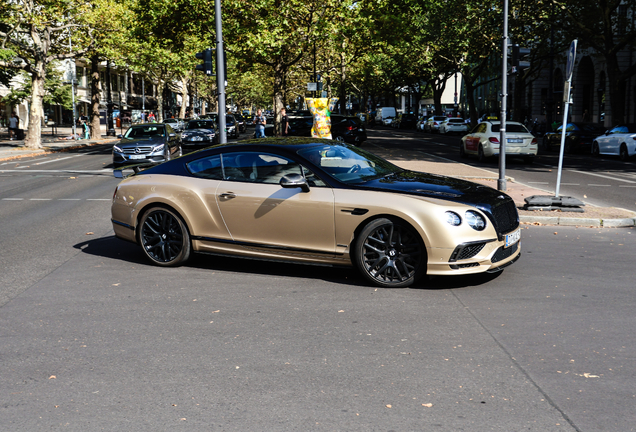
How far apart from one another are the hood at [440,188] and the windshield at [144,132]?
54.8ft

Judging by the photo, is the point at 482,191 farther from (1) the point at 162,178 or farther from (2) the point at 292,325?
(1) the point at 162,178

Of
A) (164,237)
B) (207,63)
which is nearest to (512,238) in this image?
(164,237)

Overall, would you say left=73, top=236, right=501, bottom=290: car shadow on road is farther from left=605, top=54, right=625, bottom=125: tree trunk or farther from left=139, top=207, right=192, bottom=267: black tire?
left=605, top=54, right=625, bottom=125: tree trunk

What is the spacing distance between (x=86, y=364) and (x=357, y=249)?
2.87m

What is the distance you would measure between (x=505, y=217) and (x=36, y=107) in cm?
3272

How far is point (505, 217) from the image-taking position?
21.8 feet

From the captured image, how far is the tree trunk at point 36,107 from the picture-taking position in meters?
33.8

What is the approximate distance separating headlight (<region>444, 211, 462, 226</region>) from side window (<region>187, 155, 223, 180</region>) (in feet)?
8.31

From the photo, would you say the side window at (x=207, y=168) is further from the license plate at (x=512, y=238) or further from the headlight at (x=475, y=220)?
the license plate at (x=512, y=238)

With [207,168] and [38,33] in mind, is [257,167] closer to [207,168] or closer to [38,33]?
[207,168]

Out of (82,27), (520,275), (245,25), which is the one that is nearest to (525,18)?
(245,25)

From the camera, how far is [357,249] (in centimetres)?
651

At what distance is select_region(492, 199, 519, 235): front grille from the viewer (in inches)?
254

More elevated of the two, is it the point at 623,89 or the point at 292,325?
the point at 623,89
